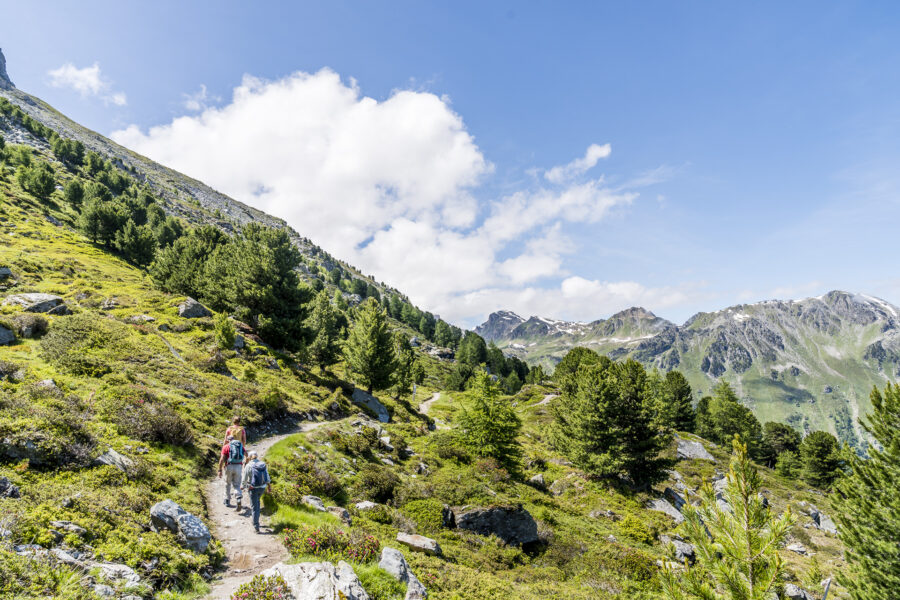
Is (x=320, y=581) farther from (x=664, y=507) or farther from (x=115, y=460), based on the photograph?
(x=664, y=507)

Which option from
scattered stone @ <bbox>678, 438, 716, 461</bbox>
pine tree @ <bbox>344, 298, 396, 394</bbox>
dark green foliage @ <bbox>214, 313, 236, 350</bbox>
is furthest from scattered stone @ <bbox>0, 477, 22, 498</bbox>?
scattered stone @ <bbox>678, 438, 716, 461</bbox>

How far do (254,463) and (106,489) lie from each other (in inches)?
141

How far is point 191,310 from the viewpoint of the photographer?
36.5 meters

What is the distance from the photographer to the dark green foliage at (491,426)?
2748 cm

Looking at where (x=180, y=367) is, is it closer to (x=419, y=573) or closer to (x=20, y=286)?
(x=20, y=286)

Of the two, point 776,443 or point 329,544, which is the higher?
point 776,443

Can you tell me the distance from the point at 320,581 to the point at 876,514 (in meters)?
21.1

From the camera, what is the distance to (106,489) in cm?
960

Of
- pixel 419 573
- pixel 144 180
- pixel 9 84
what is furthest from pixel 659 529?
pixel 9 84

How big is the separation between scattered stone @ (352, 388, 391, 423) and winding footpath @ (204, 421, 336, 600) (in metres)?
24.9

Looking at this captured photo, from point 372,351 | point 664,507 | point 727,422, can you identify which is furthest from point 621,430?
point 727,422

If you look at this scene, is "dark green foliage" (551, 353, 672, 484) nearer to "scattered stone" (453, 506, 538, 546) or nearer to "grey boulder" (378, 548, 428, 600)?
"scattered stone" (453, 506, 538, 546)

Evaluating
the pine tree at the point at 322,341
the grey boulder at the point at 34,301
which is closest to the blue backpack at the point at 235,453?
the grey boulder at the point at 34,301

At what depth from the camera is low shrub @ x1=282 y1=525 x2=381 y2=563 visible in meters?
9.59
